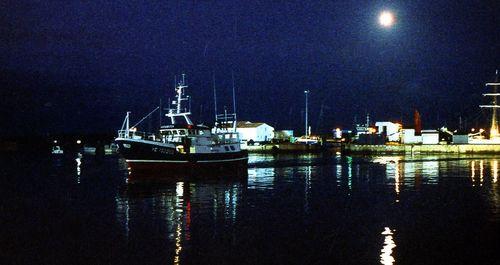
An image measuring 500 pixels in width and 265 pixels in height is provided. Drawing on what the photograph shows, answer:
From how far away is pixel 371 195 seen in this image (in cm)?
2695

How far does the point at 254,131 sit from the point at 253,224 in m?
96.3

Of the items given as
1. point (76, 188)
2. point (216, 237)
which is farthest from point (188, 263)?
point (76, 188)

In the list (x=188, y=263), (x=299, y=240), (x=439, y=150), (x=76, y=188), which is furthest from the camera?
(x=439, y=150)

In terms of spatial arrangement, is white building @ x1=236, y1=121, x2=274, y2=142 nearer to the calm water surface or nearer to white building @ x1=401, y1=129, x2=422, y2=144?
white building @ x1=401, y1=129, x2=422, y2=144

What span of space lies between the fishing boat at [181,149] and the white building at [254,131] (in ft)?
210

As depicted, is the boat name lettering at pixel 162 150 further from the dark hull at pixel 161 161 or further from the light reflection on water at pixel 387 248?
the light reflection on water at pixel 387 248

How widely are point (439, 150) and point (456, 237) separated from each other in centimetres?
7328

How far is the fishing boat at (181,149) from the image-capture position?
40938 mm

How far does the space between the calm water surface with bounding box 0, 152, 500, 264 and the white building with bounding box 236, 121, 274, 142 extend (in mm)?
81888

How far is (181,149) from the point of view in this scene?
4309 cm

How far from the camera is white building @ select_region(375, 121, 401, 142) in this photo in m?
109

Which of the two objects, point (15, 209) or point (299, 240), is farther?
point (15, 209)

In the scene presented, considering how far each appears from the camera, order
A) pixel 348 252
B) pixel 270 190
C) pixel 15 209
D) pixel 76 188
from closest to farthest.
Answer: pixel 348 252 → pixel 15 209 → pixel 270 190 → pixel 76 188

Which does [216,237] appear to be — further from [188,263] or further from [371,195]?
[371,195]
